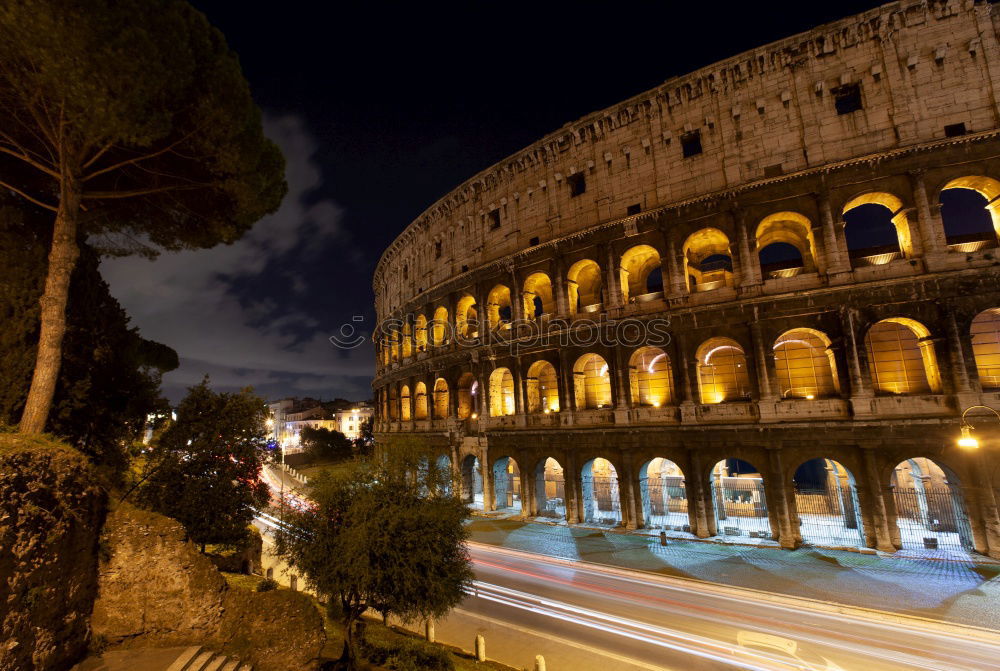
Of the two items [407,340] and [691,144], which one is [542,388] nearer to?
[407,340]

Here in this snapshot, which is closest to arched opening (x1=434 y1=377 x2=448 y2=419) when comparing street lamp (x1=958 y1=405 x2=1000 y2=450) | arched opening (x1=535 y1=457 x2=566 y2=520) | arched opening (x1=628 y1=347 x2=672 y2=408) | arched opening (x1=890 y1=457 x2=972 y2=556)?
arched opening (x1=535 y1=457 x2=566 y2=520)

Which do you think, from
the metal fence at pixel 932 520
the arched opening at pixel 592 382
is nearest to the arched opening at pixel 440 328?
the arched opening at pixel 592 382

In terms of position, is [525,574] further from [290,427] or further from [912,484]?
[290,427]

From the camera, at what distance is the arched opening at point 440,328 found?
87.2ft

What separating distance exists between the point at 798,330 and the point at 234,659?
18919mm

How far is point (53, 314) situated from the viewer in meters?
9.09

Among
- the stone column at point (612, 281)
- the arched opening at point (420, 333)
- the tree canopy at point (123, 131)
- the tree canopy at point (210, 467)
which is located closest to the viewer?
the tree canopy at point (123, 131)

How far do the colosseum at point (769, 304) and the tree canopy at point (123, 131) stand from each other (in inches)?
542

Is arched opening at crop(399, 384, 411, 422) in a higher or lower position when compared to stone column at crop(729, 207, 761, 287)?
lower

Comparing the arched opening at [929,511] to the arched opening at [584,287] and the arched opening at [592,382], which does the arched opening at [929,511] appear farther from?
the arched opening at [584,287]

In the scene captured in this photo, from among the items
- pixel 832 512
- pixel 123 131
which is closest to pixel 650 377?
pixel 832 512

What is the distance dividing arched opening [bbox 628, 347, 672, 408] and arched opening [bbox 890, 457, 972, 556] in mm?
7922

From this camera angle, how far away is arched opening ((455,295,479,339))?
83.4 feet

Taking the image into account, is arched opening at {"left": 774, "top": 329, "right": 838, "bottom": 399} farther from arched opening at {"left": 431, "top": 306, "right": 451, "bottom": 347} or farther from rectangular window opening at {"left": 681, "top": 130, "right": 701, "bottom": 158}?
arched opening at {"left": 431, "top": 306, "right": 451, "bottom": 347}
